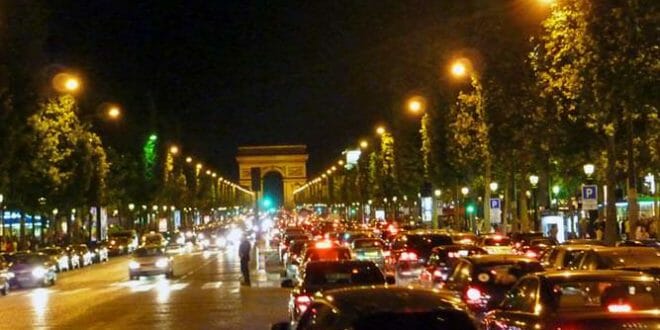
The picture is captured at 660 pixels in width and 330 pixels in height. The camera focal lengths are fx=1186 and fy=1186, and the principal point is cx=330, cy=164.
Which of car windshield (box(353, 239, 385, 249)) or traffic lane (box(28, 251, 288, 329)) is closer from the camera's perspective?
traffic lane (box(28, 251, 288, 329))

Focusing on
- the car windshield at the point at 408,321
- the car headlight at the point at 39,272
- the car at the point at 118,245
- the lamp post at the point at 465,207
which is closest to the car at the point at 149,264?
the car headlight at the point at 39,272

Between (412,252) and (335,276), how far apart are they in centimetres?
1821

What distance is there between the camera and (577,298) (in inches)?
526

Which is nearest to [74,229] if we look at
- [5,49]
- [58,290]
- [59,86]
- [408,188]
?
[408,188]

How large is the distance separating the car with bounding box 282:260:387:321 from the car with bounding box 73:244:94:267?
53.4 meters

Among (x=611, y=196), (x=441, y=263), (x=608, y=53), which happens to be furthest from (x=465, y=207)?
(x=608, y=53)

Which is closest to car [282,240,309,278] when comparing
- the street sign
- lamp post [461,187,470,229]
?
the street sign

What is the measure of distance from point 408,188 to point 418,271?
65.2 metres

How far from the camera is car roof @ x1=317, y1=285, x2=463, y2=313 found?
9295 millimetres

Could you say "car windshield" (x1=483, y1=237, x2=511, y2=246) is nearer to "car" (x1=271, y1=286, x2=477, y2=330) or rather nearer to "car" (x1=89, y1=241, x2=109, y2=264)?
"car" (x1=271, y1=286, x2=477, y2=330)

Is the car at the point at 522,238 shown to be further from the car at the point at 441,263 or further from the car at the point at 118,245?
the car at the point at 118,245

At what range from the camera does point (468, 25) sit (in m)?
56.9

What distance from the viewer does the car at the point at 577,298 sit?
1256 centimetres

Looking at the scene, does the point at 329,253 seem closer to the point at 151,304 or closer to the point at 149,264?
the point at 151,304
